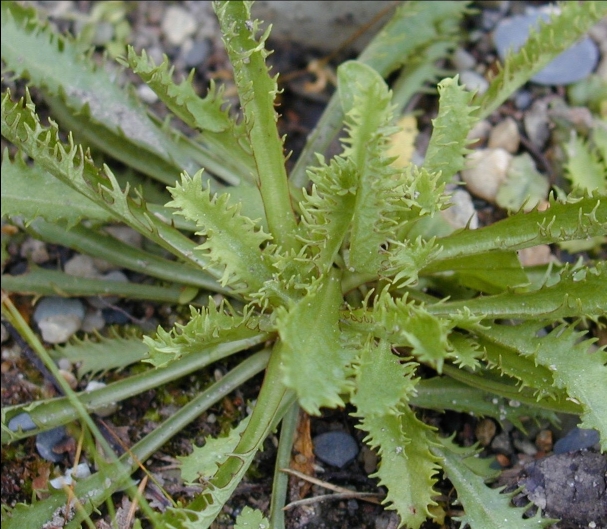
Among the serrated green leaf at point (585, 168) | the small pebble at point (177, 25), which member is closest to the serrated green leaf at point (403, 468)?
the serrated green leaf at point (585, 168)

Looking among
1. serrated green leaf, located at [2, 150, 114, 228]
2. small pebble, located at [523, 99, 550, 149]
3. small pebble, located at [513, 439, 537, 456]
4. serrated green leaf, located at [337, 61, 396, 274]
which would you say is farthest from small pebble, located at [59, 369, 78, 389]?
small pebble, located at [523, 99, 550, 149]

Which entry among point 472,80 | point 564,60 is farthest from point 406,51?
point 564,60

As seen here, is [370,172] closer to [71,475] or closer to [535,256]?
Result: [535,256]

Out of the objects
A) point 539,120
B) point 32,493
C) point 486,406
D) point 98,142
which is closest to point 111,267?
point 98,142

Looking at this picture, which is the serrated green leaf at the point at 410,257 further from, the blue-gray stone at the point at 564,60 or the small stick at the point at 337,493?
the blue-gray stone at the point at 564,60

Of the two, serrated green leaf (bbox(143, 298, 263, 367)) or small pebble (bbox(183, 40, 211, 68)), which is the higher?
small pebble (bbox(183, 40, 211, 68))

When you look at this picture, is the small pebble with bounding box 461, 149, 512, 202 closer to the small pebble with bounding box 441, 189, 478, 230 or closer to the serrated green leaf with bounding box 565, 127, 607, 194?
the small pebble with bounding box 441, 189, 478, 230
